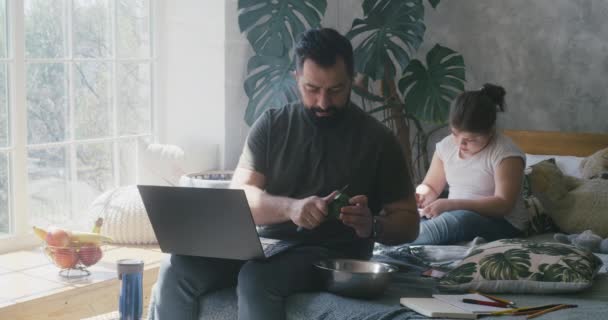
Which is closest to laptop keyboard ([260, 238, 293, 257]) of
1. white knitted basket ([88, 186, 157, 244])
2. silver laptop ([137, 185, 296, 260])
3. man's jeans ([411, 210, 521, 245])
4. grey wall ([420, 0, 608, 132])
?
silver laptop ([137, 185, 296, 260])

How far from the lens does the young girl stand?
302cm

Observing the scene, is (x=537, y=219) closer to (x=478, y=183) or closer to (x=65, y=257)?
(x=478, y=183)

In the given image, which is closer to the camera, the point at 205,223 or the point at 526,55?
the point at 205,223

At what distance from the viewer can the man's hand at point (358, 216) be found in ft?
7.46

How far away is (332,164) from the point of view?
2.53 metres

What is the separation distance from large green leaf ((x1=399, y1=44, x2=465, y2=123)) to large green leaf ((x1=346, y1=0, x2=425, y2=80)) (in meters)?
0.09

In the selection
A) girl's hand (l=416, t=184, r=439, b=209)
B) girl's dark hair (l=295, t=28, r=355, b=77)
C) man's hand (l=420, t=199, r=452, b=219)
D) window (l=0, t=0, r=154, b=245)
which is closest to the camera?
girl's dark hair (l=295, t=28, r=355, b=77)

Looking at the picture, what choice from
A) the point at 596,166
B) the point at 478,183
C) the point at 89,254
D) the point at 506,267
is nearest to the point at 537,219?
the point at 478,183

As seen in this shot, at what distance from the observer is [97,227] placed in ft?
11.1

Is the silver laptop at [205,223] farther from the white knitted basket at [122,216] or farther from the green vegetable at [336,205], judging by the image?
the white knitted basket at [122,216]

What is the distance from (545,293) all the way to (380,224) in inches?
19.1

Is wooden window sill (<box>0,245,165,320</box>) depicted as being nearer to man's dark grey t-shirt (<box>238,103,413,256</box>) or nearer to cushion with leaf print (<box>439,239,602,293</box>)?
man's dark grey t-shirt (<box>238,103,413,256</box>)

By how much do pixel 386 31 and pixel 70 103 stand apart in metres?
1.44

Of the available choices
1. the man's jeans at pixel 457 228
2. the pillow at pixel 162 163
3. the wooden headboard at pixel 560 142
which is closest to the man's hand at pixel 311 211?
the man's jeans at pixel 457 228
